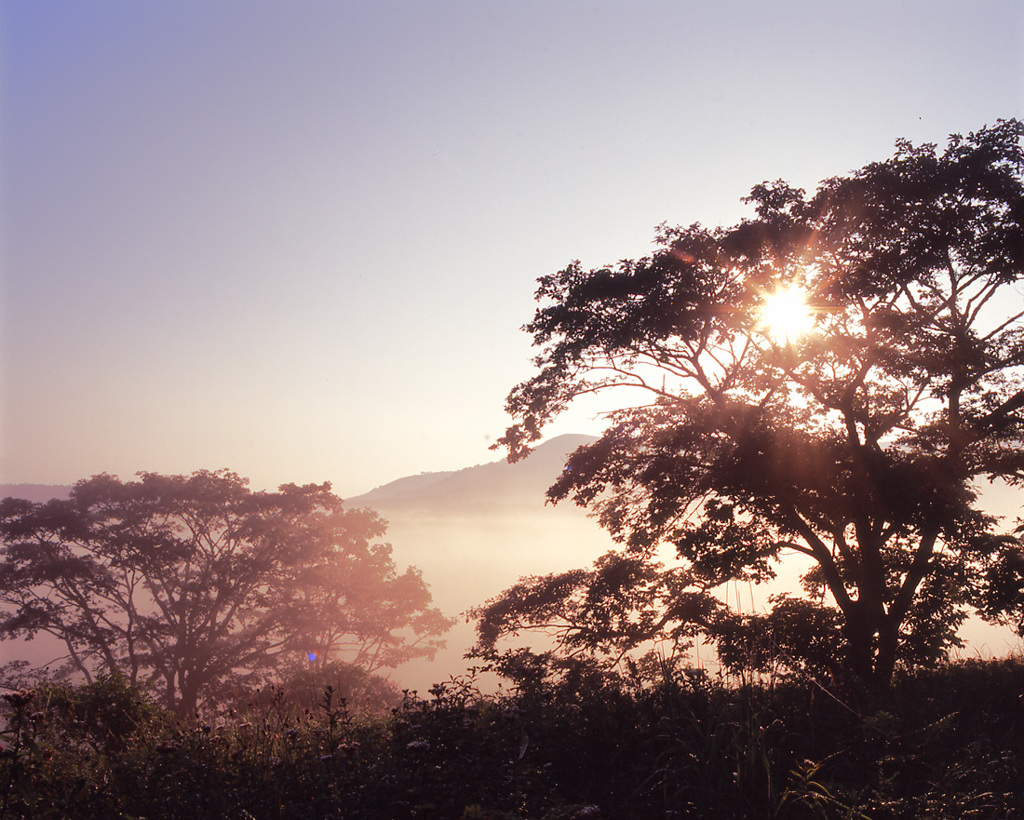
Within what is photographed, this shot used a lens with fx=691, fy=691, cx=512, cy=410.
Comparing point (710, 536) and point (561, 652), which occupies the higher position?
point (710, 536)

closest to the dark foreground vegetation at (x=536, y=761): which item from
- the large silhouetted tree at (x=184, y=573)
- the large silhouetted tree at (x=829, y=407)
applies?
the large silhouetted tree at (x=829, y=407)

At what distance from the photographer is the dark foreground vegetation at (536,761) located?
3.93 meters

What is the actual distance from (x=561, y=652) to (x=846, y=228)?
Result: 8.91 m

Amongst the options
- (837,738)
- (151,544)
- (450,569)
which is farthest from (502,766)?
(450,569)

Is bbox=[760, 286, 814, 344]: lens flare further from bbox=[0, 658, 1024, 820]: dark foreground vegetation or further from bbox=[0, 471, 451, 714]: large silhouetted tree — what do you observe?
bbox=[0, 471, 451, 714]: large silhouetted tree

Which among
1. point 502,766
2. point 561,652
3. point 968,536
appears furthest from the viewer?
point 561,652

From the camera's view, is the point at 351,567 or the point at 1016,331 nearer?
the point at 1016,331

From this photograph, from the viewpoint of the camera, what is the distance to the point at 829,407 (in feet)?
37.8

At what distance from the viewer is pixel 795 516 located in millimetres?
11047

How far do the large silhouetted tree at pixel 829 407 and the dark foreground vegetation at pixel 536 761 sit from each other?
467 cm

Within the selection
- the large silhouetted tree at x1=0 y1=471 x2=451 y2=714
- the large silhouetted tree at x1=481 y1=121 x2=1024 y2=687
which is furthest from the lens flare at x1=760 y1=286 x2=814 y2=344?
the large silhouetted tree at x1=0 y1=471 x2=451 y2=714

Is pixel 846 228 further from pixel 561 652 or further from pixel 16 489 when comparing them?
pixel 16 489

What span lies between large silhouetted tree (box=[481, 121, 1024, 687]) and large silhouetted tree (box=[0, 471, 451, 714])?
18076mm

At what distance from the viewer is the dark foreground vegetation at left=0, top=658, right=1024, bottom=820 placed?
12.9ft
